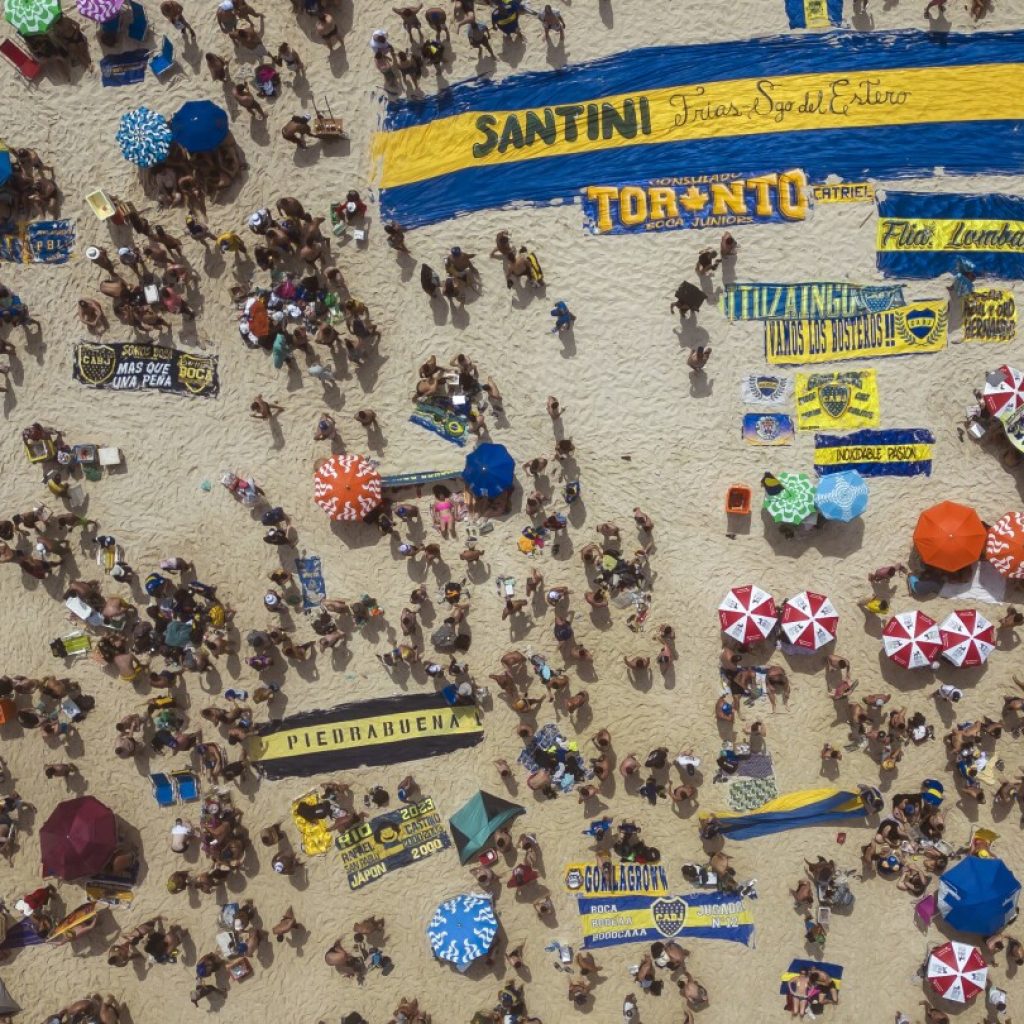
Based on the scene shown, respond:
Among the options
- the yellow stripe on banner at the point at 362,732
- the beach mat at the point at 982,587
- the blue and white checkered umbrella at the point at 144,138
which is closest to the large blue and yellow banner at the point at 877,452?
the beach mat at the point at 982,587

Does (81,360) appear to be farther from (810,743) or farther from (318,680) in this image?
(810,743)

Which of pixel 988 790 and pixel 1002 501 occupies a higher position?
pixel 1002 501

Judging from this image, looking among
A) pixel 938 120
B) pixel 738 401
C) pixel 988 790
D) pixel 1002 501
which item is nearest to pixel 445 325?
pixel 738 401

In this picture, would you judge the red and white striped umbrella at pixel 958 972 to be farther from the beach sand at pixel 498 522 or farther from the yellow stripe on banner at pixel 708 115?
the yellow stripe on banner at pixel 708 115

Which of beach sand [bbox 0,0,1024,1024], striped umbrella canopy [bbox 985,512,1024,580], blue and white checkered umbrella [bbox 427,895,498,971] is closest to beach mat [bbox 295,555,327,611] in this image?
beach sand [bbox 0,0,1024,1024]

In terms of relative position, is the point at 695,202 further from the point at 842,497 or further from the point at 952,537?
the point at 952,537

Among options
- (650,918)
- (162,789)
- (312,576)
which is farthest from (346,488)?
(650,918)
